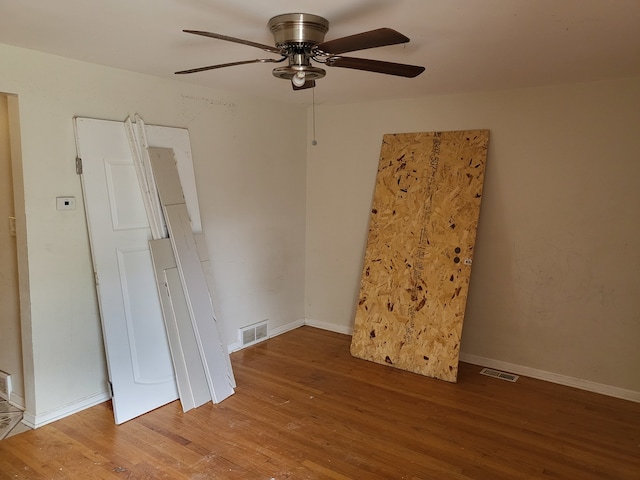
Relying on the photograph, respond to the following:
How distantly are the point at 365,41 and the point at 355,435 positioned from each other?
7.20ft

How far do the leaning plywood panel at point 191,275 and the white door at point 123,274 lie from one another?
6.8 inches

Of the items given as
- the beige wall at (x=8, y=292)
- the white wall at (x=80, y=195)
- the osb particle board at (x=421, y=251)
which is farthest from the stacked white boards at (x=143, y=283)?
the osb particle board at (x=421, y=251)

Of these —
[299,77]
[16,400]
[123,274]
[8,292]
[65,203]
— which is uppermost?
[299,77]

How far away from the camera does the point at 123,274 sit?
3047mm

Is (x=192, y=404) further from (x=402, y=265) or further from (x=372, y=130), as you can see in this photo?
(x=372, y=130)

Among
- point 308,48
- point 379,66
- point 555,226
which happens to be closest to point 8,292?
point 308,48

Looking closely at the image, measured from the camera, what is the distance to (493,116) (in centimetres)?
365

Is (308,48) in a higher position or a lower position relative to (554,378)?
higher

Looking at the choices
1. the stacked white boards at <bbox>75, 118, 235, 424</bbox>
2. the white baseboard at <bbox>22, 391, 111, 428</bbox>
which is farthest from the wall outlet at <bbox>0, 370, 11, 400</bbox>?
the stacked white boards at <bbox>75, 118, 235, 424</bbox>

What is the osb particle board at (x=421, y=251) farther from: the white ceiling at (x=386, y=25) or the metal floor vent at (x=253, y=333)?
the metal floor vent at (x=253, y=333)

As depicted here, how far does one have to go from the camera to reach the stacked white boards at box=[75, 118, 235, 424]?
2.95 m

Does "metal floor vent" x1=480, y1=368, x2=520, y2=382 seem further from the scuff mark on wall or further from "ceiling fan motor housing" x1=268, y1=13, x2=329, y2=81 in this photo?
the scuff mark on wall

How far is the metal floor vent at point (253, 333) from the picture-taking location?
4141 millimetres

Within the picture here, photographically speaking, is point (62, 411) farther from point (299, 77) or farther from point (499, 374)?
point (499, 374)
